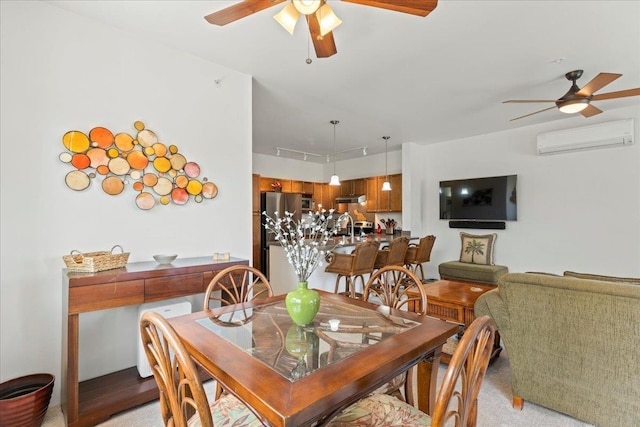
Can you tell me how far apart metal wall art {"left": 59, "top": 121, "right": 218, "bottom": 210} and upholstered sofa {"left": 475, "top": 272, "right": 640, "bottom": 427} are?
8.48ft

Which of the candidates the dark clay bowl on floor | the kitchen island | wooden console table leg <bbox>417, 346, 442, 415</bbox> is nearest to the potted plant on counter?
the kitchen island

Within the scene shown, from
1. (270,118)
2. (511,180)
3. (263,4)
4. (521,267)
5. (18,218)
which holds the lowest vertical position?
(521,267)

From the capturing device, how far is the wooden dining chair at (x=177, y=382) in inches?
32.2

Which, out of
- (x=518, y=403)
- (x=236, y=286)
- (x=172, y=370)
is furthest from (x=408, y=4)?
(x=518, y=403)

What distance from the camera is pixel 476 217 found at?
538 centimetres

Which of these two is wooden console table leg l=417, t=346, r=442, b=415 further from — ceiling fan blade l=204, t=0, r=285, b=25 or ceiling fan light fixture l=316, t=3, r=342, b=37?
ceiling fan blade l=204, t=0, r=285, b=25

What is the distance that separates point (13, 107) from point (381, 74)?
2946mm

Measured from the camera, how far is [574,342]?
1.79m

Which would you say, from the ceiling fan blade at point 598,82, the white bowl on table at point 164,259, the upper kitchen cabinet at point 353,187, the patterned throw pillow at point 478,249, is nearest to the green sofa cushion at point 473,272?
the patterned throw pillow at point 478,249

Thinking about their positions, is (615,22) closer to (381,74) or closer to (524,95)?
(524,95)

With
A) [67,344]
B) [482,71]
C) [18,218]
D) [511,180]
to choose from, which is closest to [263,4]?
[18,218]

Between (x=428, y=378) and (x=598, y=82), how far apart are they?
9.70 ft

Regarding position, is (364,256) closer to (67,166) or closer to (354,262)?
(354,262)

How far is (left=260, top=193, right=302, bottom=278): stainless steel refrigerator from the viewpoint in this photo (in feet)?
20.2
